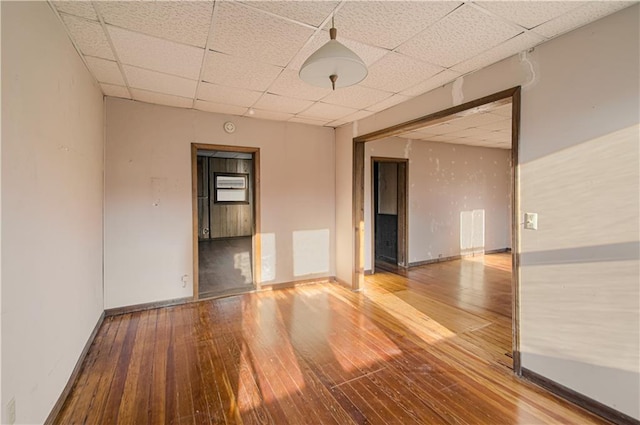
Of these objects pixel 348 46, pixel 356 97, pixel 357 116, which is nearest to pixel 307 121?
pixel 357 116

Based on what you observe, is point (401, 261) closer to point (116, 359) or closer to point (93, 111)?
point (116, 359)

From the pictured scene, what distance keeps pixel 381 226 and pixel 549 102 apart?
4.74 metres

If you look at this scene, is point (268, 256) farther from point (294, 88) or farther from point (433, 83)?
point (433, 83)

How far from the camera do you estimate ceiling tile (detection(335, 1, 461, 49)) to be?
1744mm

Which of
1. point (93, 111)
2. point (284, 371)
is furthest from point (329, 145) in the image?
point (284, 371)

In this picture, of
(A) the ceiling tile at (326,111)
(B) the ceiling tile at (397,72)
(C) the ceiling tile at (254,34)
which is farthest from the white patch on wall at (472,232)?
(C) the ceiling tile at (254,34)

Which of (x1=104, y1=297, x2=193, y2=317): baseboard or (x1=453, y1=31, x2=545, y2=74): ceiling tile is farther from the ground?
(x1=453, y1=31, x2=545, y2=74): ceiling tile

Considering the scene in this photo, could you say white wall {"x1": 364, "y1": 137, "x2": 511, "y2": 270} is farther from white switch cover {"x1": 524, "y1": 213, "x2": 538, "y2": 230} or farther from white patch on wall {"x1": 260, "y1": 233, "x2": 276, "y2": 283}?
white switch cover {"x1": 524, "y1": 213, "x2": 538, "y2": 230}

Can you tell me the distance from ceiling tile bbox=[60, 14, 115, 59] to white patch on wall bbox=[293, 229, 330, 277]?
121 inches

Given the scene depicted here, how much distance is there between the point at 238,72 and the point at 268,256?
8.46ft

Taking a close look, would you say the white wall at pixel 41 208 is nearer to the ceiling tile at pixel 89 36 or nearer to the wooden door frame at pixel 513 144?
the ceiling tile at pixel 89 36

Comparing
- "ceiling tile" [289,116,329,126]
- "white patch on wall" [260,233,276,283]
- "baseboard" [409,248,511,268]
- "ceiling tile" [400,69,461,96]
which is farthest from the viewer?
"baseboard" [409,248,511,268]

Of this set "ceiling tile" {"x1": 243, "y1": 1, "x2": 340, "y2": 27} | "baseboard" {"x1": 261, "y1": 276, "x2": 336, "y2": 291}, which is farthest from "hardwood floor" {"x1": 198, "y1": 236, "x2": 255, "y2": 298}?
"ceiling tile" {"x1": 243, "y1": 1, "x2": 340, "y2": 27}

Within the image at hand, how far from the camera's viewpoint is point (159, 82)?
2.94 m
